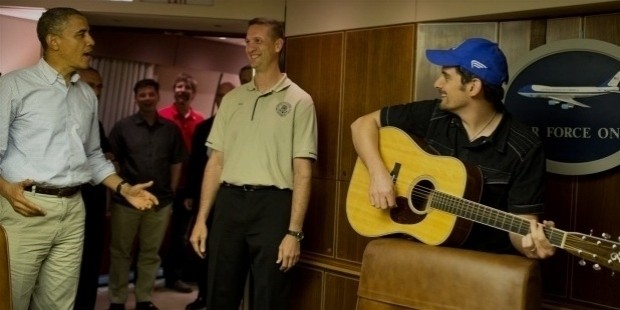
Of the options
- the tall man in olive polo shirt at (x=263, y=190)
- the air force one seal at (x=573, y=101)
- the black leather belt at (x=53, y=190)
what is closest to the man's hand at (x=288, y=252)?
the tall man in olive polo shirt at (x=263, y=190)

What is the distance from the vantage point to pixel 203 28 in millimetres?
4316

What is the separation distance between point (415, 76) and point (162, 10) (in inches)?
63.9

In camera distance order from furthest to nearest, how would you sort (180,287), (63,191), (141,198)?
(180,287) → (141,198) → (63,191)

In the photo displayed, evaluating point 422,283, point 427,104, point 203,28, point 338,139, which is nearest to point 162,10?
point 203,28

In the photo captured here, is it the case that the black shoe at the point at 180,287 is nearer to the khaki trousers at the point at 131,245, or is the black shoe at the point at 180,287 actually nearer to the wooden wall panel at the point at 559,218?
the khaki trousers at the point at 131,245

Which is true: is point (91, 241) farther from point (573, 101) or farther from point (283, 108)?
point (573, 101)

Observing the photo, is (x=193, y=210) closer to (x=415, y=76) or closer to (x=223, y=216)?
(x=223, y=216)

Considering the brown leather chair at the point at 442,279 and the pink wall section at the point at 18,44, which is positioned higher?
the pink wall section at the point at 18,44

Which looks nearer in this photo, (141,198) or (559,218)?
(141,198)

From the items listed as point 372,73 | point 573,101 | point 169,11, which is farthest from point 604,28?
point 169,11

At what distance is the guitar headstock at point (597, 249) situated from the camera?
1978 mm

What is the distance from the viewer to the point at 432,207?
2.36m

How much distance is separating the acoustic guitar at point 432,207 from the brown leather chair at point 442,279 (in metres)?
0.10

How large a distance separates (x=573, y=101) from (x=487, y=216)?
0.96 m
